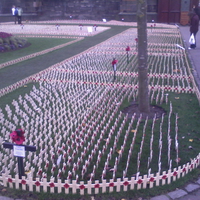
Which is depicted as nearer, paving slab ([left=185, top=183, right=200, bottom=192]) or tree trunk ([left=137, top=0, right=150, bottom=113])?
paving slab ([left=185, top=183, right=200, bottom=192])

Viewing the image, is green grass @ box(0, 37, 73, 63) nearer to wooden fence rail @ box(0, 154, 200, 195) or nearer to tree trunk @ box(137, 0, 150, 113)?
tree trunk @ box(137, 0, 150, 113)

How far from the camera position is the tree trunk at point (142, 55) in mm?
6637

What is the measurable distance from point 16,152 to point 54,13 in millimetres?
36078

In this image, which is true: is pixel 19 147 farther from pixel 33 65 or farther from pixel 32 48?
pixel 32 48

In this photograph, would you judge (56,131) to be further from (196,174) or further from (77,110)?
(196,174)

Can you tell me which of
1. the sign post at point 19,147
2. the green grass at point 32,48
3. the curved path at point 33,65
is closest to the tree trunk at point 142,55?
the sign post at point 19,147

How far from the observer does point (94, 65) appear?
40.8 ft

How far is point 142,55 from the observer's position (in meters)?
6.94

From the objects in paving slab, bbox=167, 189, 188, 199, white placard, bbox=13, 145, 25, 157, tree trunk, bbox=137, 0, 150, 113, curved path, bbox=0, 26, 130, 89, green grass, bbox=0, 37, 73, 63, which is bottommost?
paving slab, bbox=167, 189, 188, 199

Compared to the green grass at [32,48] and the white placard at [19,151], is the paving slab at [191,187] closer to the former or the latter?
the white placard at [19,151]

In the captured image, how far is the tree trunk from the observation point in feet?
21.8

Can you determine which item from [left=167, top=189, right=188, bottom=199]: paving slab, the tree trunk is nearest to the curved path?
the tree trunk

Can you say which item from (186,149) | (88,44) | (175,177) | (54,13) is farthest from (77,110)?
(54,13)

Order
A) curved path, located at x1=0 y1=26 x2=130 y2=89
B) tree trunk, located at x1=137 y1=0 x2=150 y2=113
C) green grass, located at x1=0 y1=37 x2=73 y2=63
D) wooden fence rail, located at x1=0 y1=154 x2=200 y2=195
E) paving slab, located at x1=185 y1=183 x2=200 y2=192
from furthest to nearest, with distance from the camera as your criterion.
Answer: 1. green grass, located at x1=0 y1=37 x2=73 y2=63
2. curved path, located at x1=0 y1=26 x2=130 y2=89
3. tree trunk, located at x1=137 y1=0 x2=150 y2=113
4. paving slab, located at x1=185 y1=183 x2=200 y2=192
5. wooden fence rail, located at x1=0 y1=154 x2=200 y2=195
